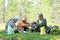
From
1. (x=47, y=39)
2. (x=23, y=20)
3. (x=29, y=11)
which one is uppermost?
(x=29, y=11)

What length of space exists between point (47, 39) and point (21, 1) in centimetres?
1290

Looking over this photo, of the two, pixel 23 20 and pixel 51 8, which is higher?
pixel 51 8

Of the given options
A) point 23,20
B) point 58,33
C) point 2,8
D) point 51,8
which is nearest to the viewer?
point 58,33

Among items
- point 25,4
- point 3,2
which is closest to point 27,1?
point 25,4

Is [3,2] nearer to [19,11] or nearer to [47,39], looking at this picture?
[19,11]

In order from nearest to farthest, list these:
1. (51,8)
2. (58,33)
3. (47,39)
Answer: (47,39)
(58,33)
(51,8)

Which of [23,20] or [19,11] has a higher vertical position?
[19,11]

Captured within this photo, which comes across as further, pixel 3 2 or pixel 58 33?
pixel 3 2

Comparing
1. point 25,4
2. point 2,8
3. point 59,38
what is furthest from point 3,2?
point 59,38

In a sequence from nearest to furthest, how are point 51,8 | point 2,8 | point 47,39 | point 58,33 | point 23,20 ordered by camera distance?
point 47,39, point 58,33, point 23,20, point 51,8, point 2,8

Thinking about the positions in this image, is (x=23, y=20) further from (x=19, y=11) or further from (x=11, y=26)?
(x=19, y=11)

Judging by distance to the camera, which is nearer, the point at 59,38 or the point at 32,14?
the point at 59,38

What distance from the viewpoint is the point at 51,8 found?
1588 centimetres

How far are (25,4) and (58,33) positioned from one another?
1131 centimetres
